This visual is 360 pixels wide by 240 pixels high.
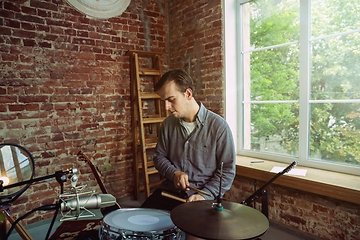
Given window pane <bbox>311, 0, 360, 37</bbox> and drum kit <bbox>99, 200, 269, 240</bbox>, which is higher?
window pane <bbox>311, 0, 360, 37</bbox>

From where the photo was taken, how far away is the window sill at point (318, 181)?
181 cm

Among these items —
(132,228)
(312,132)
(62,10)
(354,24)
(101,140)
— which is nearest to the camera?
(132,228)

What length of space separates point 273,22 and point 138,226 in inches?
95.8

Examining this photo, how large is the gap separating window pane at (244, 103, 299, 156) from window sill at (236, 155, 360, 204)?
8.4 inches

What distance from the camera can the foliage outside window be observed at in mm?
2090

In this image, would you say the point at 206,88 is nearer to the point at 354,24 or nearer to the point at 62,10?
the point at 354,24

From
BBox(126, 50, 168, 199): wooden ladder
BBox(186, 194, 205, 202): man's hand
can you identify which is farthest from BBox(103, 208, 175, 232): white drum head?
BBox(126, 50, 168, 199): wooden ladder

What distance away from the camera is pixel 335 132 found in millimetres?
2166

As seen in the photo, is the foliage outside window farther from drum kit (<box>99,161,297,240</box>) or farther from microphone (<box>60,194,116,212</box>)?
microphone (<box>60,194,116,212</box>)

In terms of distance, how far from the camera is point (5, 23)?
2414 mm

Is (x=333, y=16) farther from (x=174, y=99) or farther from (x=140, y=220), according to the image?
(x=140, y=220)

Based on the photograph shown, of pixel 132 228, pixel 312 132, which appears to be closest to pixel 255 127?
pixel 312 132

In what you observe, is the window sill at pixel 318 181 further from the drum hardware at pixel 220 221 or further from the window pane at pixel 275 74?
the drum hardware at pixel 220 221

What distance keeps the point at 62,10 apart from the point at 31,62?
0.71 m
